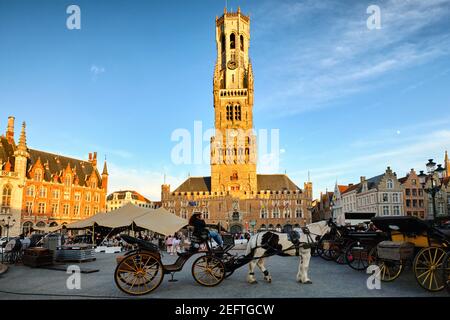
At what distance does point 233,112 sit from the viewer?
235 ft

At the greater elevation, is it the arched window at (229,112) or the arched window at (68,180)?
the arched window at (229,112)

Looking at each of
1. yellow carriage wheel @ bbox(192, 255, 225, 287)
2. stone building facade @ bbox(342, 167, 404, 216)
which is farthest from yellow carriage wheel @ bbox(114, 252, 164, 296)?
stone building facade @ bbox(342, 167, 404, 216)

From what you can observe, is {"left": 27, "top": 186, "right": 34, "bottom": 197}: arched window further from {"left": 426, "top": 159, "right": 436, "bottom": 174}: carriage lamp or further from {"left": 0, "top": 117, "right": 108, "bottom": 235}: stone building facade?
{"left": 426, "top": 159, "right": 436, "bottom": 174}: carriage lamp

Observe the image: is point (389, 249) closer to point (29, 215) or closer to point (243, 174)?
point (29, 215)

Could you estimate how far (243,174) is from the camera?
68.4 meters

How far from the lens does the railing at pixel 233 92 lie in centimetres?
7250

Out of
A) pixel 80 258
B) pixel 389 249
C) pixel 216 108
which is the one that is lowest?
pixel 80 258

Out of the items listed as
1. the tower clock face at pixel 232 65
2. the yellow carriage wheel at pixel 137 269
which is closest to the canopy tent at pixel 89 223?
the yellow carriage wheel at pixel 137 269

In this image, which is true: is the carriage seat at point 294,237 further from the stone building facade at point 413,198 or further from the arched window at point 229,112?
the arched window at point 229,112

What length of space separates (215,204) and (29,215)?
3223 cm

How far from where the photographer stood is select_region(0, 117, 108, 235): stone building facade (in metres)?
48.5

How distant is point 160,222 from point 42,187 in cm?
4581

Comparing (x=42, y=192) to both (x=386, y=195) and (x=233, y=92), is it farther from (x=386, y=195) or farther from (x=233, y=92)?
(x=386, y=195)
